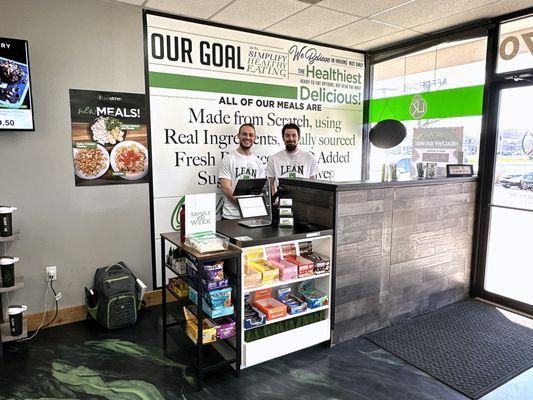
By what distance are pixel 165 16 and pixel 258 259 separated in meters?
2.32

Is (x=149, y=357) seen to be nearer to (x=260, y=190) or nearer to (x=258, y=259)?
(x=258, y=259)

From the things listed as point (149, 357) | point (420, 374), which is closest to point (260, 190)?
point (149, 357)

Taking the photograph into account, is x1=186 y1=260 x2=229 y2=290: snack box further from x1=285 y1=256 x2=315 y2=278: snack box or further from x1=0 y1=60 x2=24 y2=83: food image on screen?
x1=0 y1=60 x2=24 y2=83: food image on screen

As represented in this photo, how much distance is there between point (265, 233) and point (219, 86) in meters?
1.82

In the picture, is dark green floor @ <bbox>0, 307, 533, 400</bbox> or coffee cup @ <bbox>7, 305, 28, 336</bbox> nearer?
dark green floor @ <bbox>0, 307, 533, 400</bbox>

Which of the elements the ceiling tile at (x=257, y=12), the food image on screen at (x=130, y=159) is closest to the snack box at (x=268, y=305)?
the food image on screen at (x=130, y=159)

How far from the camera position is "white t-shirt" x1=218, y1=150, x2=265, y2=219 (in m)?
3.76

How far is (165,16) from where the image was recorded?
347cm

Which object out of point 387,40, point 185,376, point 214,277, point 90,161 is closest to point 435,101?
point 387,40

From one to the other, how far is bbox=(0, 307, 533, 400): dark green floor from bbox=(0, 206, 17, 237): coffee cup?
Answer: 864mm

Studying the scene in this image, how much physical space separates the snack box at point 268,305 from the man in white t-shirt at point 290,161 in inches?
57.1

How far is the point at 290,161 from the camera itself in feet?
13.4

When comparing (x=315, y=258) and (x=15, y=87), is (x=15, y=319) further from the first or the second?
(x=315, y=258)

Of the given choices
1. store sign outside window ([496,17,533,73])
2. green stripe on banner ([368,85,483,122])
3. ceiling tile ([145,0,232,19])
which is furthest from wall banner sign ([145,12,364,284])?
store sign outside window ([496,17,533,73])
